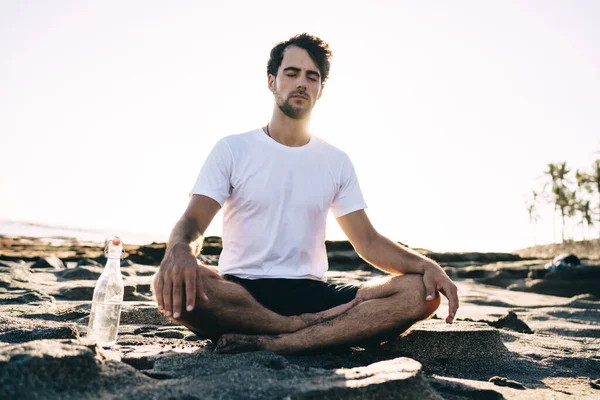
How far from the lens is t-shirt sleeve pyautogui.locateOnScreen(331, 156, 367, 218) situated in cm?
359

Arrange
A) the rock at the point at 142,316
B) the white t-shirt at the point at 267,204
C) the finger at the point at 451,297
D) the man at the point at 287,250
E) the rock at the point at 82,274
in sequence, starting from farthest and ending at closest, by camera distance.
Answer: the rock at the point at 82,274 → the rock at the point at 142,316 → the white t-shirt at the point at 267,204 → the finger at the point at 451,297 → the man at the point at 287,250

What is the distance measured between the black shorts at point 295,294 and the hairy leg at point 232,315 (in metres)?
0.08

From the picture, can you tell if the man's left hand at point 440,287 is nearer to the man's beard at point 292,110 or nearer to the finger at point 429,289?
the finger at point 429,289

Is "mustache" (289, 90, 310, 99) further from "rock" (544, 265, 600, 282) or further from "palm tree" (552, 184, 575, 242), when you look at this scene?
"palm tree" (552, 184, 575, 242)

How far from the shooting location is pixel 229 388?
5.77ft

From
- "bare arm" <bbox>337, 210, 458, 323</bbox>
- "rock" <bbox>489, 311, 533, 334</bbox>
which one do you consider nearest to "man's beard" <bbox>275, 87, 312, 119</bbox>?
"bare arm" <bbox>337, 210, 458, 323</bbox>

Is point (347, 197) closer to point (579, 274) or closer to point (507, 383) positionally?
point (507, 383)

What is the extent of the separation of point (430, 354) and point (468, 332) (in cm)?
28

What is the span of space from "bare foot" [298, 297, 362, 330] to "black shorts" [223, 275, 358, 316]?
0.06m

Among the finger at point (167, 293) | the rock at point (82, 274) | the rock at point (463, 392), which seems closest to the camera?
the rock at point (463, 392)

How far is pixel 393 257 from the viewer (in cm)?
Answer: 326

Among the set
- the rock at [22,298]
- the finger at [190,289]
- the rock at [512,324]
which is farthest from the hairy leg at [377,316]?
the rock at [22,298]

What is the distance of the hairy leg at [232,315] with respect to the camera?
8.77ft

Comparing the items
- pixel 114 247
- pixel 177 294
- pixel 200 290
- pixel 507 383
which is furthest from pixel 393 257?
pixel 114 247
